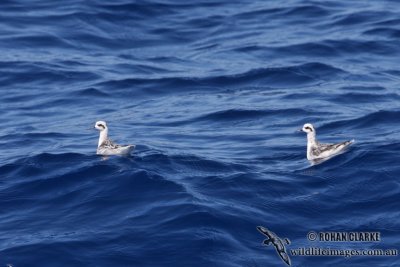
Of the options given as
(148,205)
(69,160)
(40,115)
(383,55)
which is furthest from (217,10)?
(148,205)

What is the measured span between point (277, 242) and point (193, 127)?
1074 cm

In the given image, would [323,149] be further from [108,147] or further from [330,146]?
[108,147]

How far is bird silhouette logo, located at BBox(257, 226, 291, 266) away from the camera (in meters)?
21.9

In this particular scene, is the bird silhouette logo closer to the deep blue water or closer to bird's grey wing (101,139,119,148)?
the deep blue water

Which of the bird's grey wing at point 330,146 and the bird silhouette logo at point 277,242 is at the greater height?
the bird's grey wing at point 330,146

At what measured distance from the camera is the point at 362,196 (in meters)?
25.5

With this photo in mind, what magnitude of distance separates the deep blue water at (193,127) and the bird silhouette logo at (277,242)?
180 mm

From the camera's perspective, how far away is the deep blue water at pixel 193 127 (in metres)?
23.3

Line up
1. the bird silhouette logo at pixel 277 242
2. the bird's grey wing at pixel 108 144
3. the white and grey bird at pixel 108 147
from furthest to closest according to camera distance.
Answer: the bird's grey wing at pixel 108 144, the white and grey bird at pixel 108 147, the bird silhouette logo at pixel 277 242

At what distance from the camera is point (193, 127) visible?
32906 millimetres

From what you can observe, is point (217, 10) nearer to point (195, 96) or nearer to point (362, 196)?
Answer: point (195, 96)

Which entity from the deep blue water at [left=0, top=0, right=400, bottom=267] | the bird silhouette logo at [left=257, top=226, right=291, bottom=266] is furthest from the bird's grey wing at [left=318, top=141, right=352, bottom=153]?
the bird silhouette logo at [left=257, top=226, right=291, bottom=266]

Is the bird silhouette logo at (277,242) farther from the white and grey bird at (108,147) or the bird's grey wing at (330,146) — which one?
the white and grey bird at (108,147)

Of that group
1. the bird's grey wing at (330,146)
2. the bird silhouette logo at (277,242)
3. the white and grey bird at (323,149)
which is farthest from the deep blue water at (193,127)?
the bird's grey wing at (330,146)
